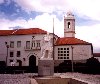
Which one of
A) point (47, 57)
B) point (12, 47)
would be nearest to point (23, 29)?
point (12, 47)

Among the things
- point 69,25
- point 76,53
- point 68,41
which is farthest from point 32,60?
point 69,25

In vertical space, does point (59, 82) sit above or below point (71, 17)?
below

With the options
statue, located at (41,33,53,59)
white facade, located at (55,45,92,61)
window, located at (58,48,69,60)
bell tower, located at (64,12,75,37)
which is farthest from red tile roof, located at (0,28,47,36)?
statue, located at (41,33,53,59)

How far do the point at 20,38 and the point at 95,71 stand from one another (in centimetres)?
2244

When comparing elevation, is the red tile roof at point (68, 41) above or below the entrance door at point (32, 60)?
above

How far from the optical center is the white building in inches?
2026

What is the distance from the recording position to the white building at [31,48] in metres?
51.5

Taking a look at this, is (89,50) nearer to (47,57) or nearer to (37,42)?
(37,42)

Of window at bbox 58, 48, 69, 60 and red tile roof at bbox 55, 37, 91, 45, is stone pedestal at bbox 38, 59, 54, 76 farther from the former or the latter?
red tile roof at bbox 55, 37, 91, 45

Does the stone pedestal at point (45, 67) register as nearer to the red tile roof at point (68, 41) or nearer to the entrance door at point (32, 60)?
the entrance door at point (32, 60)

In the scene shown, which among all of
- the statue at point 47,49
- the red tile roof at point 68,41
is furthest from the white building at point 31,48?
the statue at point 47,49

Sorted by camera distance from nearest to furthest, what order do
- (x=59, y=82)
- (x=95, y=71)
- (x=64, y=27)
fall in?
(x=59, y=82) < (x=95, y=71) < (x=64, y=27)

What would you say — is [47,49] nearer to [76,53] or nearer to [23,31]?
[76,53]

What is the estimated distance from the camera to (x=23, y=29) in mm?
57438
